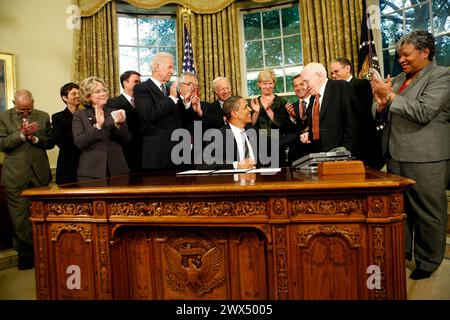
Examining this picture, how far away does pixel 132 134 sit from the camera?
385 centimetres

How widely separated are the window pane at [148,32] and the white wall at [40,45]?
1.15 m

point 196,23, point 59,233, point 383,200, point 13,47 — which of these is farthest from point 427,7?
point 13,47

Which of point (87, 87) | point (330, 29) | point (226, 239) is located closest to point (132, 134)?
point (87, 87)

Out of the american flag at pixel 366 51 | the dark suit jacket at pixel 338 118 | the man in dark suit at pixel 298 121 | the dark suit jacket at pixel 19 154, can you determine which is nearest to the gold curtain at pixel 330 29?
the american flag at pixel 366 51

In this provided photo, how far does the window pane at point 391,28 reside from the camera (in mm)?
5262

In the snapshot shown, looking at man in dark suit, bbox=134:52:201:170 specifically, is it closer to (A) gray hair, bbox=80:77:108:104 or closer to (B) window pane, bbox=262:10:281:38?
(A) gray hair, bbox=80:77:108:104

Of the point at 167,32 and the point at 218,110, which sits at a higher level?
the point at 167,32

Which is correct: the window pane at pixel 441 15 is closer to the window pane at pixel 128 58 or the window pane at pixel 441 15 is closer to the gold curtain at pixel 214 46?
the gold curtain at pixel 214 46

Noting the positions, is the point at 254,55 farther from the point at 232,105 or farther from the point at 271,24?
the point at 232,105

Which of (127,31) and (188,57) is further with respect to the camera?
(127,31)

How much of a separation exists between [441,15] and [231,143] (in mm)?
3452

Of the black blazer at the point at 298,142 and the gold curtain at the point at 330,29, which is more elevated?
the gold curtain at the point at 330,29

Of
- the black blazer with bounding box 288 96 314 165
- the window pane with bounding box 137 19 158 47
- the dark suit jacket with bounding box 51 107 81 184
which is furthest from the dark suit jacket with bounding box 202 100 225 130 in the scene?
the window pane with bounding box 137 19 158 47
